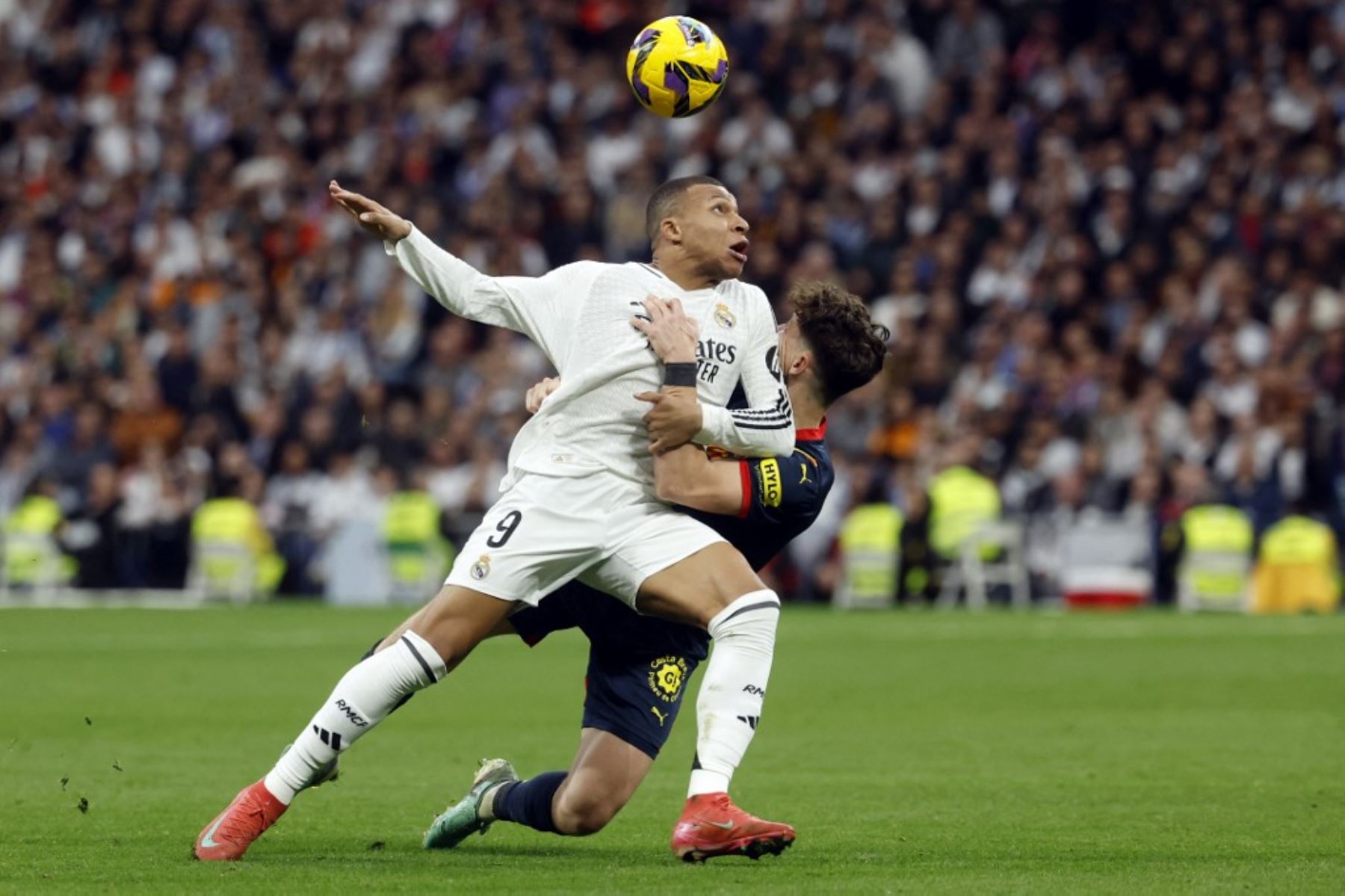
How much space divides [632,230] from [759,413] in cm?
1711

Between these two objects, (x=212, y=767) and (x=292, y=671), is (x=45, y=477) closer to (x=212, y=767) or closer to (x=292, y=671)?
(x=292, y=671)

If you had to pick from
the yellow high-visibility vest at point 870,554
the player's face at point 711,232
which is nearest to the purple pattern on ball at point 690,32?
the player's face at point 711,232

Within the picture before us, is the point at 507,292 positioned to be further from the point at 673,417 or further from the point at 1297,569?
the point at 1297,569

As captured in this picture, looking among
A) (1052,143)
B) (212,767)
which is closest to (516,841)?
(212,767)

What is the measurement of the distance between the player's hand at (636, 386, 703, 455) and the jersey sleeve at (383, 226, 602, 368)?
1.19 feet

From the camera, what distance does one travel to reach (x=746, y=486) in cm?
666

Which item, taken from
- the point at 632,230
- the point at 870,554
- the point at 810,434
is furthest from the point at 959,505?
the point at 810,434

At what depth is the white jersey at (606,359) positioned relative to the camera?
6.59 meters

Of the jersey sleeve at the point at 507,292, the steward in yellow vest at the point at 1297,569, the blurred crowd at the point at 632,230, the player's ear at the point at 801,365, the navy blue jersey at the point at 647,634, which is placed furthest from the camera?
the blurred crowd at the point at 632,230

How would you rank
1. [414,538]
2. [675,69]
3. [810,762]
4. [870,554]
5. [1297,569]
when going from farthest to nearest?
[414,538], [870,554], [1297,569], [810,762], [675,69]

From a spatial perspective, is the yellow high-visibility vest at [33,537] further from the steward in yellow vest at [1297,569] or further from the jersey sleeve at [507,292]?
the jersey sleeve at [507,292]

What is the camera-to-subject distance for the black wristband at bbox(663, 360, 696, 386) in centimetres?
651

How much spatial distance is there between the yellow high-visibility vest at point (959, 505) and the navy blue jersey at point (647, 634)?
46.5 ft

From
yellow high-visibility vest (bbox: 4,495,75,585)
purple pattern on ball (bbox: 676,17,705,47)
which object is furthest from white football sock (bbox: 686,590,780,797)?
yellow high-visibility vest (bbox: 4,495,75,585)
